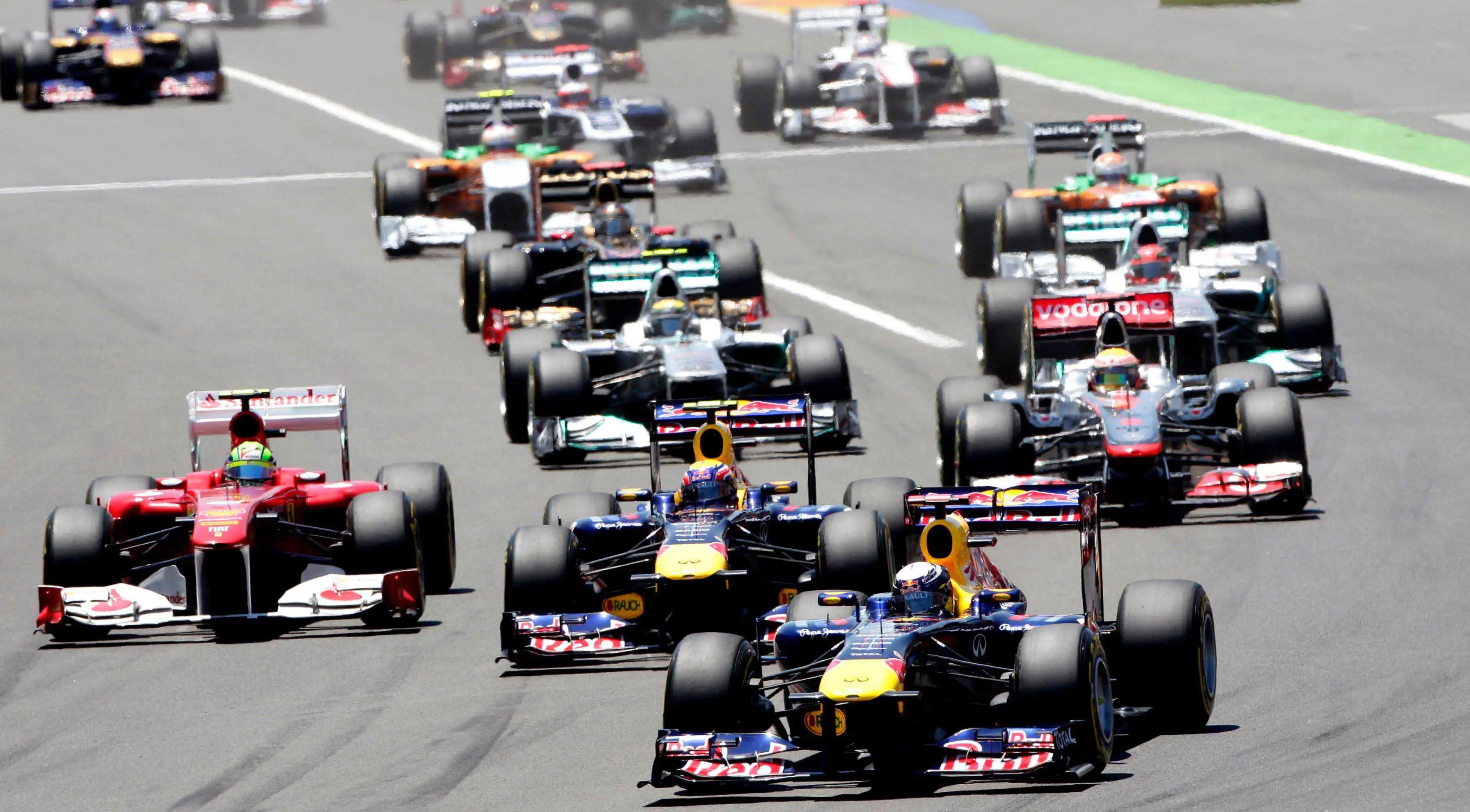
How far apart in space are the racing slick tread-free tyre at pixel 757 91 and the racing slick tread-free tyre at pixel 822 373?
20679 mm

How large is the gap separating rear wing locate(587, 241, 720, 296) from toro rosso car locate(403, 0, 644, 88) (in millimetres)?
23751

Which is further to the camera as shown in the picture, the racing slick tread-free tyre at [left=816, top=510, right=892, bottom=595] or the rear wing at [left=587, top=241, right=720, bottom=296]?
the rear wing at [left=587, top=241, right=720, bottom=296]

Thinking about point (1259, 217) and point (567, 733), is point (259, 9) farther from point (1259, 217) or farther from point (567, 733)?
point (567, 733)

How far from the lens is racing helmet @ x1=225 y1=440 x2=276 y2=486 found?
73.2ft

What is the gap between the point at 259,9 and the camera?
6606 cm

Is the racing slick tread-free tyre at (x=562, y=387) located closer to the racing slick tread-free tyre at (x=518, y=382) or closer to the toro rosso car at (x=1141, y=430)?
the racing slick tread-free tyre at (x=518, y=382)

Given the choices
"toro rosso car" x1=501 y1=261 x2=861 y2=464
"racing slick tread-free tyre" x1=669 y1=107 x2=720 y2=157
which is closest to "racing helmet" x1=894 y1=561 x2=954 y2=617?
"toro rosso car" x1=501 y1=261 x2=861 y2=464

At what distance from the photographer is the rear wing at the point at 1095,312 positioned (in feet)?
87.6

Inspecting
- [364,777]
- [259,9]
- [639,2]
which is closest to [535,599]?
[364,777]

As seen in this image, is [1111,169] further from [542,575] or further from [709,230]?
[542,575]

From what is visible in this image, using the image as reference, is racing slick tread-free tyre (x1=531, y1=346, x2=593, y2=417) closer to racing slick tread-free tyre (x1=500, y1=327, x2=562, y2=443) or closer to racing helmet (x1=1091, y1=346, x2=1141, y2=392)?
racing slick tread-free tyre (x1=500, y1=327, x2=562, y2=443)

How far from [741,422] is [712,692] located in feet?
22.7

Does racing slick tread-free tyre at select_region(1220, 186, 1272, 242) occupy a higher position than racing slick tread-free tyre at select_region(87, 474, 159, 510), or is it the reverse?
racing slick tread-free tyre at select_region(1220, 186, 1272, 242)

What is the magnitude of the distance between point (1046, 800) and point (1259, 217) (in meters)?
20.6
